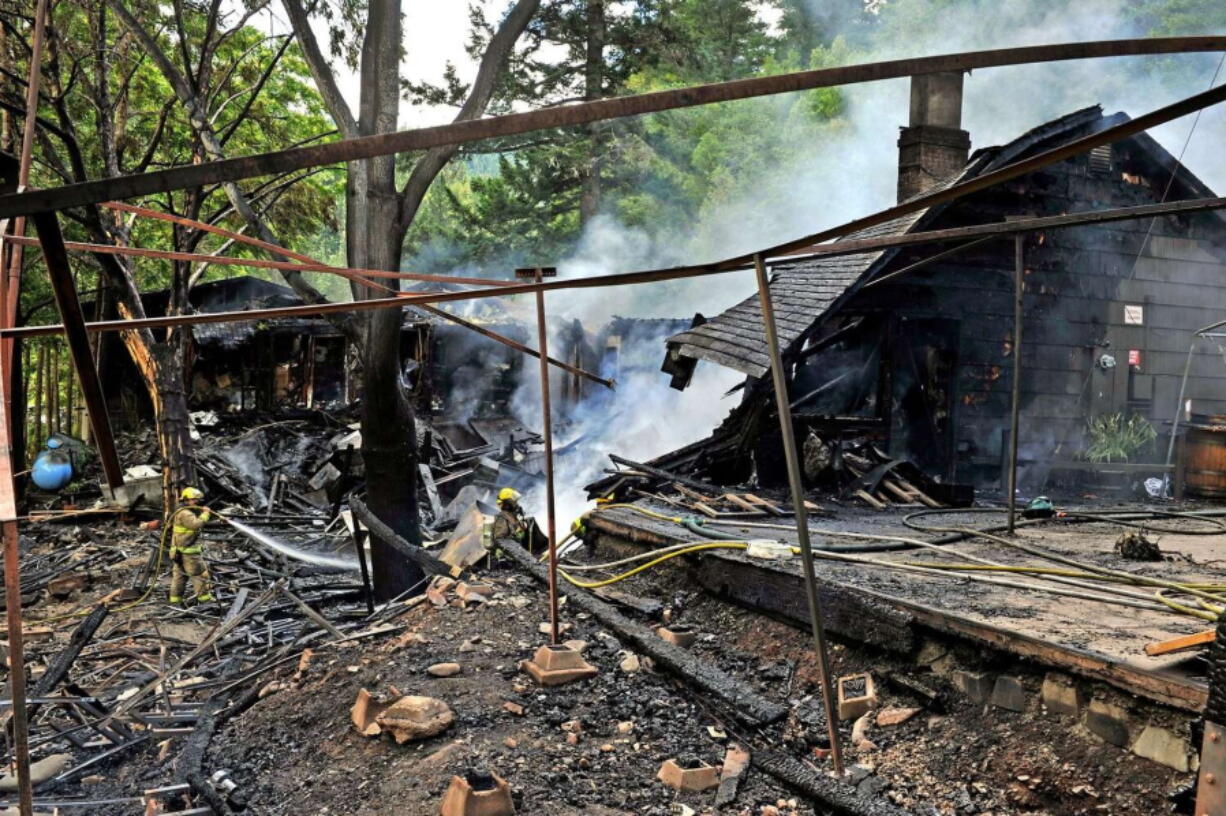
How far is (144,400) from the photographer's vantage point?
22.5 m

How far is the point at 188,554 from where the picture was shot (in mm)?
9648

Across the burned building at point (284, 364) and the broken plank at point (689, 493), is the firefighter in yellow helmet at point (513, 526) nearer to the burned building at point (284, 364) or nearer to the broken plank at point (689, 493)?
the broken plank at point (689, 493)

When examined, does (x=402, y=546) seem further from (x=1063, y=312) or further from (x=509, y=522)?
(x=1063, y=312)

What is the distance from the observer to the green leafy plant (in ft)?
42.7

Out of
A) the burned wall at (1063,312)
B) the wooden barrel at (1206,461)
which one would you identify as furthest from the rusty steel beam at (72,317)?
the wooden barrel at (1206,461)

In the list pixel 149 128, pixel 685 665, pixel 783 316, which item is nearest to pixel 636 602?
pixel 685 665

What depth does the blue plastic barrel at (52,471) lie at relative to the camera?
15492 mm

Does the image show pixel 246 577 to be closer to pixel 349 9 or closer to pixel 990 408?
pixel 349 9

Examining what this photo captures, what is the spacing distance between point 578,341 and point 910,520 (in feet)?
62.6

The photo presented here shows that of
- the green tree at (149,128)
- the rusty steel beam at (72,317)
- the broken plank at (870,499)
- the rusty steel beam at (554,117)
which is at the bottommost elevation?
the broken plank at (870,499)

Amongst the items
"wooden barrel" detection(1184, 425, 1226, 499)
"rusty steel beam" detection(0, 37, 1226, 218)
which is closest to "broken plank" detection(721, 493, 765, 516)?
"wooden barrel" detection(1184, 425, 1226, 499)

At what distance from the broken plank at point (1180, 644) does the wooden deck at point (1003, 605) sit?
4cm

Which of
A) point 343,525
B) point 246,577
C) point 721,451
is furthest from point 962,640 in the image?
point 343,525

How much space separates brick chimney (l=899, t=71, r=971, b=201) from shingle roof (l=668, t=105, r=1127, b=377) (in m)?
0.46
